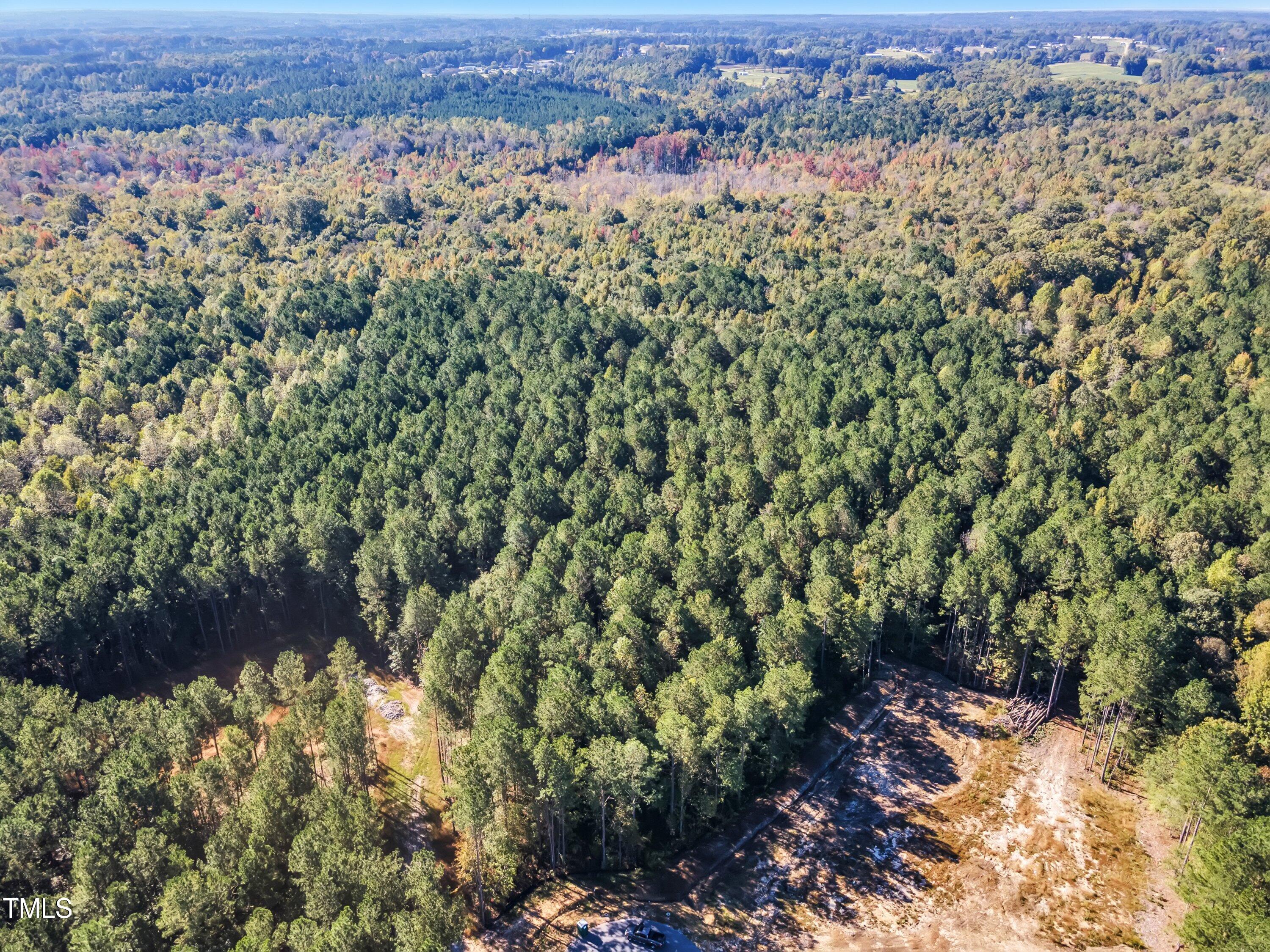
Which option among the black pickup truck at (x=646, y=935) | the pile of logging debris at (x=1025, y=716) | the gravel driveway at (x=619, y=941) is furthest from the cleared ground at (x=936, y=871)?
the black pickup truck at (x=646, y=935)

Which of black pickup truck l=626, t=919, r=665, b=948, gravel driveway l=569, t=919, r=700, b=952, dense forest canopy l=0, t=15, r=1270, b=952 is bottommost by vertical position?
gravel driveway l=569, t=919, r=700, b=952

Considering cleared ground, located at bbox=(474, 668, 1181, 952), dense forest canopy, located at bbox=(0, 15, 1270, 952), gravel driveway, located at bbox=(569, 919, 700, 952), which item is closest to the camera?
gravel driveway, located at bbox=(569, 919, 700, 952)

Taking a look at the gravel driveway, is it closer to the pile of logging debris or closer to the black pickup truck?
the black pickup truck

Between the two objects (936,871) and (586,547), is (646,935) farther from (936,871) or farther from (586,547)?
(586,547)

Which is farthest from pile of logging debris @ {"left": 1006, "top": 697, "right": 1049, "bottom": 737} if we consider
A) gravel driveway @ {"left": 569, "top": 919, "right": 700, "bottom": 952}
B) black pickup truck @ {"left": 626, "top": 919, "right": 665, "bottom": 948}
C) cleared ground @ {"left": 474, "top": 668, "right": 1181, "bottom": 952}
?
black pickup truck @ {"left": 626, "top": 919, "right": 665, "bottom": 948}

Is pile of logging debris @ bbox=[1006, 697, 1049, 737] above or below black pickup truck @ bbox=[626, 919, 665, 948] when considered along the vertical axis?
above

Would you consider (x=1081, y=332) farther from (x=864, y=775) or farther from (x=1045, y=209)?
(x=864, y=775)

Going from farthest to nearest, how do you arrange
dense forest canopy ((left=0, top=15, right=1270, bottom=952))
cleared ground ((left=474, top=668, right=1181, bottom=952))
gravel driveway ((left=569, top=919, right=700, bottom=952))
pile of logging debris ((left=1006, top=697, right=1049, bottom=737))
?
1. pile of logging debris ((left=1006, top=697, right=1049, bottom=737))
2. cleared ground ((left=474, top=668, right=1181, bottom=952))
3. dense forest canopy ((left=0, top=15, right=1270, bottom=952))
4. gravel driveway ((left=569, top=919, right=700, bottom=952))
